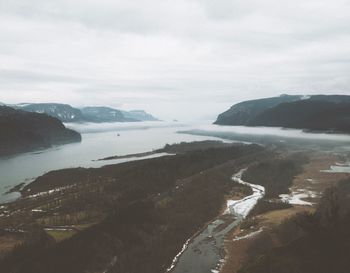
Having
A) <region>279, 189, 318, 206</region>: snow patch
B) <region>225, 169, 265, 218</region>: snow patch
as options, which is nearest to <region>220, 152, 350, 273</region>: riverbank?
<region>279, 189, 318, 206</region>: snow patch

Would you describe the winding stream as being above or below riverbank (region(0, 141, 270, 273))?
below

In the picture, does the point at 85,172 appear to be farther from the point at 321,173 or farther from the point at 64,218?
the point at 321,173

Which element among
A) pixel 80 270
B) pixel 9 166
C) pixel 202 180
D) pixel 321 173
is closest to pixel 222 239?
pixel 80 270

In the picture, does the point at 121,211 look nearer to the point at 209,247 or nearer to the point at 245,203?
the point at 209,247

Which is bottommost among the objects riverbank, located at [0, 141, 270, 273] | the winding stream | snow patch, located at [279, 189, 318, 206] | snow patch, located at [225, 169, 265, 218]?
the winding stream

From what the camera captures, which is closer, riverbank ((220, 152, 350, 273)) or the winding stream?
the winding stream

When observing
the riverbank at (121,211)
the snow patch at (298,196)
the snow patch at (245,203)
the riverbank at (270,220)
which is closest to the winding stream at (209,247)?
the snow patch at (245,203)

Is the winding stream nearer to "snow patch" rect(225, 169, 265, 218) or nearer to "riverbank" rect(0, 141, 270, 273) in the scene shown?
"snow patch" rect(225, 169, 265, 218)

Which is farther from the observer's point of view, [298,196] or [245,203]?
[298,196]

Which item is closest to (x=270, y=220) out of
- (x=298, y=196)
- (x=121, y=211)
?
(x=121, y=211)
